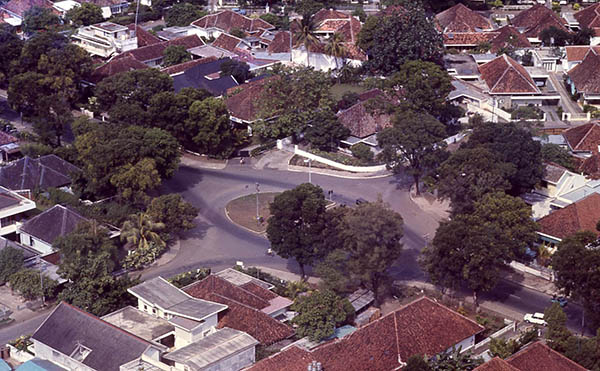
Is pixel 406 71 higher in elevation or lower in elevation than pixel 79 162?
higher

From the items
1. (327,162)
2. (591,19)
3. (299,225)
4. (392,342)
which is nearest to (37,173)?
(327,162)

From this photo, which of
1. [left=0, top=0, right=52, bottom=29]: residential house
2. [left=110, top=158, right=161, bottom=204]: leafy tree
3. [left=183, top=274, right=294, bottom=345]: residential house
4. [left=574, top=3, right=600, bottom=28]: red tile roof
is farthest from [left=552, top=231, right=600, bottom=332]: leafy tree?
[left=0, top=0, right=52, bottom=29]: residential house

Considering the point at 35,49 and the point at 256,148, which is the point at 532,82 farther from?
the point at 35,49

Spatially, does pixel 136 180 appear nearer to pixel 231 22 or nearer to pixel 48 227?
pixel 48 227

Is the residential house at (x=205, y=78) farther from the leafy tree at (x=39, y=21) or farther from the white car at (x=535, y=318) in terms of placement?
the white car at (x=535, y=318)

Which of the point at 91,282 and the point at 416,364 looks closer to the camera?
the point at 416,364

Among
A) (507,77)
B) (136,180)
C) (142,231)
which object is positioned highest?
(507,77)

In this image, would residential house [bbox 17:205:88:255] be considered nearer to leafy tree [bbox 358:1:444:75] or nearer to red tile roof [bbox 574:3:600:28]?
leafy tree [bbox 358:1:444:75]

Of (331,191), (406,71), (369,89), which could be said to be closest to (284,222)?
(331,191)
